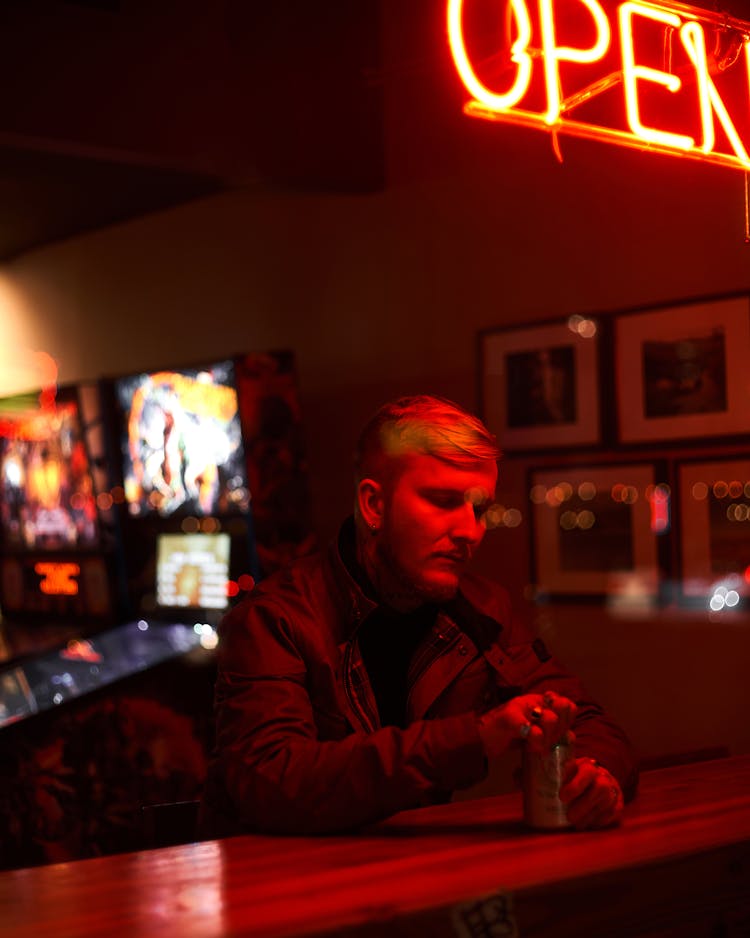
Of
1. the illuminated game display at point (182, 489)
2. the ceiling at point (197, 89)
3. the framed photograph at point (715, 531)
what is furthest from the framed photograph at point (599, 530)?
the ceiling at point (197, 89)

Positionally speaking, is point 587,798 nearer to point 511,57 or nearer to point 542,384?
point 511,57

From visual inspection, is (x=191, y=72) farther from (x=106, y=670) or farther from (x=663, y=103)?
(x=106, y=670)

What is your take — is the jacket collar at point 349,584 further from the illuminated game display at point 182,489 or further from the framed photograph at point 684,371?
the illuminated game display at point 182,489

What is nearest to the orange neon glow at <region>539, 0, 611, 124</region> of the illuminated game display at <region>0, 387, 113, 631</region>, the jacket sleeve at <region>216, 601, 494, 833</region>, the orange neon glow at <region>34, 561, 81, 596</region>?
the jacket sleeve at <region>216, 601, 494, 833</region>

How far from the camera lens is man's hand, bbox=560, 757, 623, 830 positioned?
6.38 feet

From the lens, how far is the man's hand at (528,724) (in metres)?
1.88

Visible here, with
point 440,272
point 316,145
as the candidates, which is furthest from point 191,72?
point 440,272

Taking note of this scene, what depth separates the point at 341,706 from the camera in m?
2.14

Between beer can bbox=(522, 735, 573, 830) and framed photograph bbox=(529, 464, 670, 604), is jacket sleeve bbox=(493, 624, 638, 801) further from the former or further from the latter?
framed photograph bbox=(529, 464, 670, 604)

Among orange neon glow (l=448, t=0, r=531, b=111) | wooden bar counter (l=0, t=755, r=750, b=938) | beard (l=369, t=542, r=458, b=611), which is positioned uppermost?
orange neon glow (l=448, t=0, r=531, b=111)

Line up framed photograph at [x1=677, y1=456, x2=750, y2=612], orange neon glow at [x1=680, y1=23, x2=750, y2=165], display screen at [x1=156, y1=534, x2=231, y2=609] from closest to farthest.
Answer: orange neon glow at [x1=680, y1=23, x2=750, y2=165] < framed photograph at [x1=677, y1=456, x2=750, y2=612] < display screen at [x1=156, y1=534, x2=231, y2=609]

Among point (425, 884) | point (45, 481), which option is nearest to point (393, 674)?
point (425, 884)

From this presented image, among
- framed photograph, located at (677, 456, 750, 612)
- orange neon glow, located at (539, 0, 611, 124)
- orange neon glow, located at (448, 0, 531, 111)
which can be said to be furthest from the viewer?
framed photograph, located at (677, 456, 750, 612)

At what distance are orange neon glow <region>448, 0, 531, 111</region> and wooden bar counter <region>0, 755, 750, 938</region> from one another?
4.53 ft
